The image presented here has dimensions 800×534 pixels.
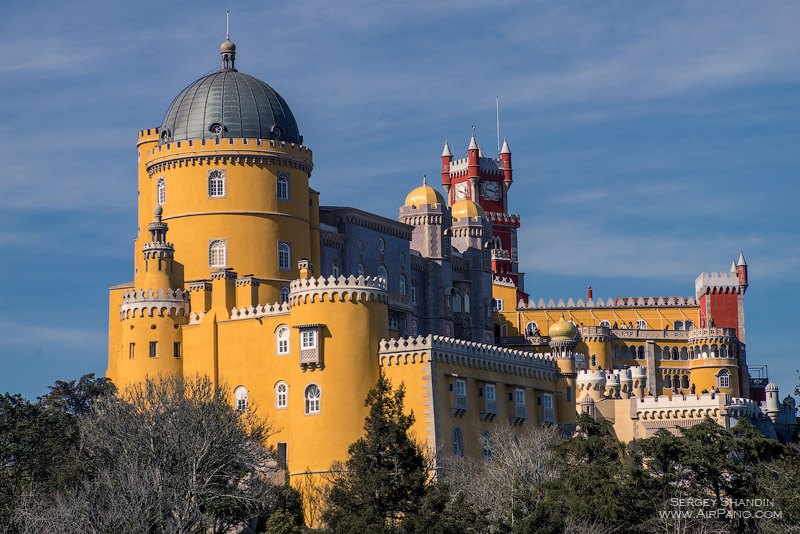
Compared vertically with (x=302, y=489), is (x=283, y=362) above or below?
above

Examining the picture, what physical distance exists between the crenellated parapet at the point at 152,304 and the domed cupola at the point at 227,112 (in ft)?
30.4

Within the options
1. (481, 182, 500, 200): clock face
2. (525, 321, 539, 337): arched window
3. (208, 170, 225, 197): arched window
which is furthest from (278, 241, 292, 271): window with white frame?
(481, 182, 500, 200): clock face

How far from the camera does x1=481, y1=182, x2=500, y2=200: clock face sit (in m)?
160

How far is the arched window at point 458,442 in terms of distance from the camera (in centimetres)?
9106

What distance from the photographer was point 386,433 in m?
78.2

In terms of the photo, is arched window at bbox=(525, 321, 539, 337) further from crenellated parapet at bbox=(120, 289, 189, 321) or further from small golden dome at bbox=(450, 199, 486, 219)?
crenellated parapet at bbox=(120, 289, 189, 321)

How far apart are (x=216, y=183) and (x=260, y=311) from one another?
9215mm

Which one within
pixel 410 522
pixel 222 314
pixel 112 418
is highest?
pixel 222 314

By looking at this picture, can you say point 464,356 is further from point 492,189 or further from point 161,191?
point 492,189

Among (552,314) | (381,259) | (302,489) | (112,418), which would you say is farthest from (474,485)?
(552,314)

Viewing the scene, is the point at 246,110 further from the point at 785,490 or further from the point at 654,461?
the point at 785,490

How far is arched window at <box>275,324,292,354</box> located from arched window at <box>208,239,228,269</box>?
24.3 feet

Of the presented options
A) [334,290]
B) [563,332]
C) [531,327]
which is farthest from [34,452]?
[531,327]

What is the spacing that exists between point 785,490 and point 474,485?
1778cm
